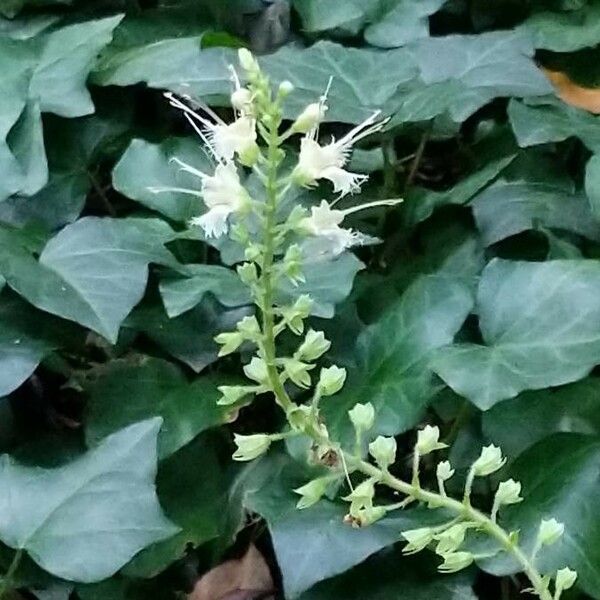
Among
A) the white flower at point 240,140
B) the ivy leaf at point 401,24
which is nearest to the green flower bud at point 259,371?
the white flower at point 240,140

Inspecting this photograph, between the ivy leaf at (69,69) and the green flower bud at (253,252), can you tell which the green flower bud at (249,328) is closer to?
the green flower bud at (253,252)

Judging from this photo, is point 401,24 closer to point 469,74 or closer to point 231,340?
point 469,74

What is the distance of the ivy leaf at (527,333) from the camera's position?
75 centimetres

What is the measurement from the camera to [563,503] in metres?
0.75

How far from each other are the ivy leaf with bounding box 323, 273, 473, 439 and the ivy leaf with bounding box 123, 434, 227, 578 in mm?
112

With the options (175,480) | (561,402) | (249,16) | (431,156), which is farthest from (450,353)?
(249,16)

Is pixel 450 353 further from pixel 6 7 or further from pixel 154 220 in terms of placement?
pixel 6 7

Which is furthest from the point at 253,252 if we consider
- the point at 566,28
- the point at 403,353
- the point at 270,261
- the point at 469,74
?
the point at 566,28

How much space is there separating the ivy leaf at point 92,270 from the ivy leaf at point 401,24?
318mm

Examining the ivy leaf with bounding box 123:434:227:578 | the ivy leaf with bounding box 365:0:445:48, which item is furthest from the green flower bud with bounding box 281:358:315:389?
the ivy leaf with bounding box 365:0:445:48

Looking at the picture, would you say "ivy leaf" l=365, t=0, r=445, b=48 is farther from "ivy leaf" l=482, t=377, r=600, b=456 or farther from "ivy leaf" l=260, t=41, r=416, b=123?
"ivy leaf" l=482, t=377, r=600, b=456

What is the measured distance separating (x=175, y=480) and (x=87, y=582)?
13 cm

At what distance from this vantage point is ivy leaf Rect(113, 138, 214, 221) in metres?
0.92

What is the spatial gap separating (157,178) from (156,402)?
0.19 metres
